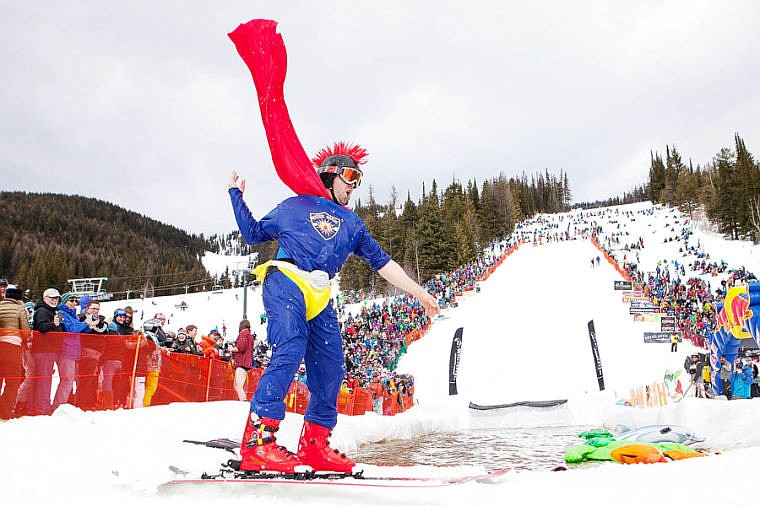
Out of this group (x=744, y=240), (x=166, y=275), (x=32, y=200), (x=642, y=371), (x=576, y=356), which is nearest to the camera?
(x=642, y=371)

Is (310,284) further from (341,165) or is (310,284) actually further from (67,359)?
(67,359)

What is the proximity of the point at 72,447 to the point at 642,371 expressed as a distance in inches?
708

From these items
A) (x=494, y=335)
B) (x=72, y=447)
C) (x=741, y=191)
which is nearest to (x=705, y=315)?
(x=494, y=335)

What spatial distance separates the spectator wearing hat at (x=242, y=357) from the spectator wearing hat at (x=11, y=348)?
293 centimetres

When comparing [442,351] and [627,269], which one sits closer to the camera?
[442,351]

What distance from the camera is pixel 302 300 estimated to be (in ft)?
9.07

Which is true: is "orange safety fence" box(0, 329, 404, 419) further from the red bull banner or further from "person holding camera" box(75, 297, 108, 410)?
the red bull banner

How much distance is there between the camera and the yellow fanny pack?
279 cm

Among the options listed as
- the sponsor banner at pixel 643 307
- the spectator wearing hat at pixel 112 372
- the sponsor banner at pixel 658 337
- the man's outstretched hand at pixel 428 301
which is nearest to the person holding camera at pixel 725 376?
the man's outstretched hand at pixel 428 301

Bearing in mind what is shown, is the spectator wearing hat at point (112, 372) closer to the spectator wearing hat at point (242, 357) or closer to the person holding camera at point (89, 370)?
the person holding camera at point (89, 370)

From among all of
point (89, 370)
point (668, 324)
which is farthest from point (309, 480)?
point (668, 324)

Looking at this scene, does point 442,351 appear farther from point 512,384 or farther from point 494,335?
point 512,384

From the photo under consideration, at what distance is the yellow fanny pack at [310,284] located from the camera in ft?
9.16

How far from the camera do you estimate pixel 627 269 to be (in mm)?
33844
